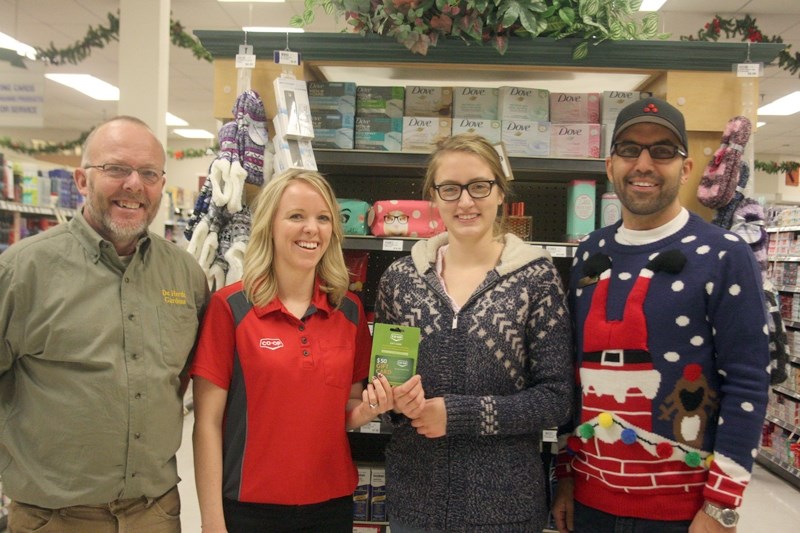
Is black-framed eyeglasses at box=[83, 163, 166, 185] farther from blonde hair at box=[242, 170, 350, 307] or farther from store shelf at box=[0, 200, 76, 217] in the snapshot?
store shelf at box=[0, 200, 76, 217]

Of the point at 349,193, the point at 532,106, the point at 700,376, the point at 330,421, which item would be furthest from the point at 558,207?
the point at 330,421

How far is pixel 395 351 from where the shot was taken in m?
1.62

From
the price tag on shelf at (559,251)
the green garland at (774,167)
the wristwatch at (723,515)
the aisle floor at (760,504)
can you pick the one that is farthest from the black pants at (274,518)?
the green garland at (774,167)

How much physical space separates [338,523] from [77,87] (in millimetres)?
11132

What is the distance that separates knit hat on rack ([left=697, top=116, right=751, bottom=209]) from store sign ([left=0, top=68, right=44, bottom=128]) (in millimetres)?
5750

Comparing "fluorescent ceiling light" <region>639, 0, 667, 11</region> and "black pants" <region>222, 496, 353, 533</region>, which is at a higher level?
"fluorescent ceiling light" <region>639, 0, 667, 11</region>

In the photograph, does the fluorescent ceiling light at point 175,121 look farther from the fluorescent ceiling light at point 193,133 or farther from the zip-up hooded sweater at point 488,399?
the zip-up hooded sweater at point 488,399

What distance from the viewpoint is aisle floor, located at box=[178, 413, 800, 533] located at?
4.41 metres

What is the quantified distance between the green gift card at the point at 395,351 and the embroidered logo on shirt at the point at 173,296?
2.12ft

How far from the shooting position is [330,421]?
5.73 ft

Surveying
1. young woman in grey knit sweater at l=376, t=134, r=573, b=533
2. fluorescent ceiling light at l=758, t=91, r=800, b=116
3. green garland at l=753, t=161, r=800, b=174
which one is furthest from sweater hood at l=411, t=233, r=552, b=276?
fluorescent ceiling light at l=758, t=91, r=800, b=116

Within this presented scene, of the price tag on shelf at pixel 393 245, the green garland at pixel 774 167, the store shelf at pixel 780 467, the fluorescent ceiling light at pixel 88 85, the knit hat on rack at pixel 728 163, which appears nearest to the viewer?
the knit hat on rack at pixel 728 163

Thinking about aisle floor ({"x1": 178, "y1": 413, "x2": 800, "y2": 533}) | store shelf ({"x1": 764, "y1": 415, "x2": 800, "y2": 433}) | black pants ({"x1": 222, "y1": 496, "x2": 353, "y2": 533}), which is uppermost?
black pants ({"x1": 222, "y1": 496, "x2": 353, "y2": 533})

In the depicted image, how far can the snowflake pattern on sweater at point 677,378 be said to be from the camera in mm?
1577
